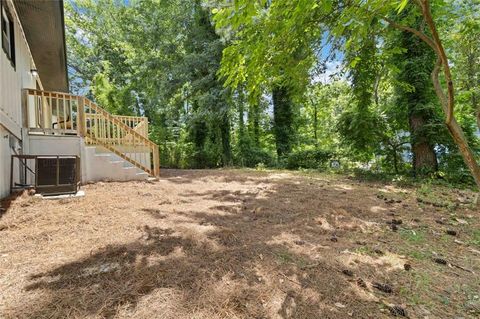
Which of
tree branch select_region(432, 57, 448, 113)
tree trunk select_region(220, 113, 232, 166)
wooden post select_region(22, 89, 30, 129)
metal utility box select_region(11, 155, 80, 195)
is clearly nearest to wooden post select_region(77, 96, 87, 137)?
wooden post select_region(22, 89, 30, 129)

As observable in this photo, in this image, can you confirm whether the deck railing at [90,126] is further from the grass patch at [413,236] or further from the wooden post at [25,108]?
the grass patch at [413,236]

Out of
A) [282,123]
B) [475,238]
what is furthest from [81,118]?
[282,123]

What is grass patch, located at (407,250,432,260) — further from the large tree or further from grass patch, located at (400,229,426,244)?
the large tree

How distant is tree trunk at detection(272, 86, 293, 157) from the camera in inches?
570

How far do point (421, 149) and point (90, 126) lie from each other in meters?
9.35

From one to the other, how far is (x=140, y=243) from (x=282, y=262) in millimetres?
1452

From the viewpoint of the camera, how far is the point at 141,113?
18.3m

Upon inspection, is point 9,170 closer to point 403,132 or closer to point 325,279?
point 325,279

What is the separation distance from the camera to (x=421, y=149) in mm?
7898

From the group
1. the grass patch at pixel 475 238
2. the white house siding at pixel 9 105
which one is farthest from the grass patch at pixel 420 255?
the white house siding at pixel 9 105

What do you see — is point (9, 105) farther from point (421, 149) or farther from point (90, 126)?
point (421, 149)

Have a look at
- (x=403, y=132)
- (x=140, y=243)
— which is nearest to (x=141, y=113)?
(x=403, y=132)

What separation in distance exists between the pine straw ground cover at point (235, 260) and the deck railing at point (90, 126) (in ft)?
7.89

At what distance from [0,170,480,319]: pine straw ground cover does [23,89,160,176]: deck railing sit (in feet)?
7.89
